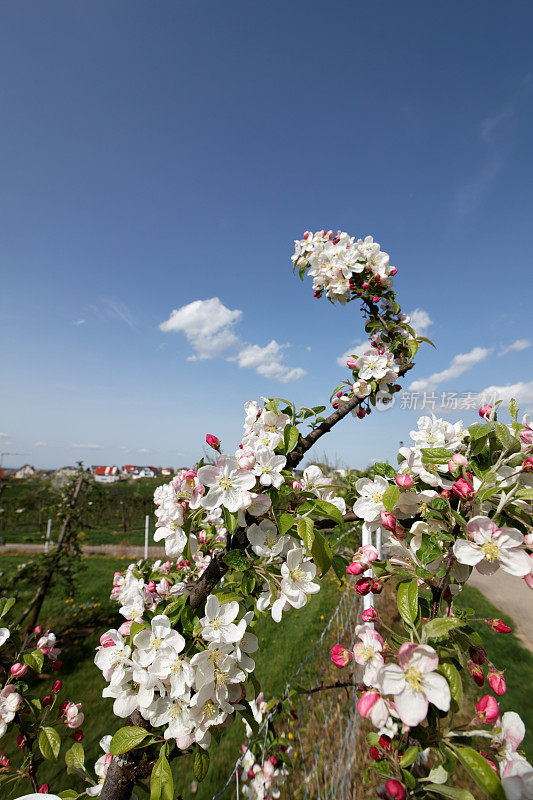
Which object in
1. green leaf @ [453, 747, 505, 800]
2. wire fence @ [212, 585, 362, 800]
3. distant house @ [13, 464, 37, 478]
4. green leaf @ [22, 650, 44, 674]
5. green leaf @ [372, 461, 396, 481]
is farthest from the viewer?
distant house @ [13, 464, 37, 478]

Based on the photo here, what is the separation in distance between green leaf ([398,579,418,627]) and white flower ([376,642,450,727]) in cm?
7

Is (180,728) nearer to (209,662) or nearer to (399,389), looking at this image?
(209,662)

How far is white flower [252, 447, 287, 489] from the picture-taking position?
3.43ft

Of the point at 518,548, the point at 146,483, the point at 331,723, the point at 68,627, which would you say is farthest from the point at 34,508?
the point at 518,548

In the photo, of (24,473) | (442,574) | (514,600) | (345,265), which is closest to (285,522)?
(442,574)

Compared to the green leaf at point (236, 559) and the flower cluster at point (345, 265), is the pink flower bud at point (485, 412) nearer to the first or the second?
the green leaf at point (236, 559)

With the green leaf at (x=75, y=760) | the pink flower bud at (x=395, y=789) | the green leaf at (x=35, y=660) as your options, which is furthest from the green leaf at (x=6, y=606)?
the pink flower bud at (x=395, y=789)

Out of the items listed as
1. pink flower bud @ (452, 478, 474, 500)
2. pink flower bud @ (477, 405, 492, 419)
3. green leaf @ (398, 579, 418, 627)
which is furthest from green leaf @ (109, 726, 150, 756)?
pink flower bud @ (477, 405, 492, 419)

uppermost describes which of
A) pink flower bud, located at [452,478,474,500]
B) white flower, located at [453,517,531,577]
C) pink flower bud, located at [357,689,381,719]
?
pink flower bud, located at [452,478,474,500]

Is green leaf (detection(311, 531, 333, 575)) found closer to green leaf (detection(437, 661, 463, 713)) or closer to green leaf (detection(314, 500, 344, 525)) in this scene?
green leaf (detection(314, 500, 344, 525))

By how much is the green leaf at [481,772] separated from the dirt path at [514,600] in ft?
22.6

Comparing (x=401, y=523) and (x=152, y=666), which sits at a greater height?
(x=401, y=523)

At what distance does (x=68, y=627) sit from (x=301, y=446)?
252 inches

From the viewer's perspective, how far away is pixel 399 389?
2.10 m
